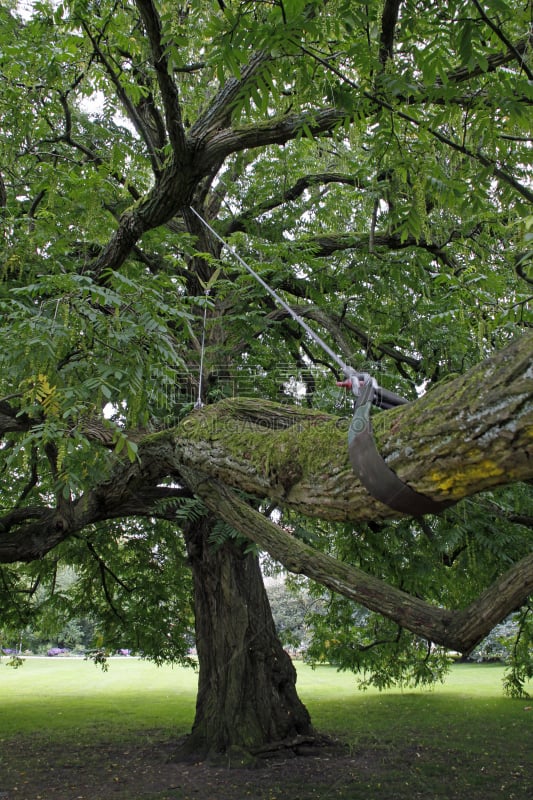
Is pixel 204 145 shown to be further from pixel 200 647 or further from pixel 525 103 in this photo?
pixel 200 647

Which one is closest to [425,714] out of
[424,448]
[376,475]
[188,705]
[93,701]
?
[188,705]

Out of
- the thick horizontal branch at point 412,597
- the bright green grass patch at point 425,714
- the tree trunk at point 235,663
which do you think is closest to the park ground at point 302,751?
the bright green grass patch at point 425,714

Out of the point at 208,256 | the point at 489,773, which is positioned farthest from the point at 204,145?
the point at 489,773

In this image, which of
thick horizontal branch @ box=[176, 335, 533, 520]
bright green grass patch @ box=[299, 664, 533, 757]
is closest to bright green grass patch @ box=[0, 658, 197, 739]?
bright green grass patch @ box=[299, 664, 533, 757]

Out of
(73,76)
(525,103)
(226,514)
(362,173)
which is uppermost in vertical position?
(73,76)

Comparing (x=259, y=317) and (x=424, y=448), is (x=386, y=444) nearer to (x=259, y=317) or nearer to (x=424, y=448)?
(x=424, y=448)

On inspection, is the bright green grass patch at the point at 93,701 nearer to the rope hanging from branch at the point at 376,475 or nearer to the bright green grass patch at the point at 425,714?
the bright green grass patch at the point at 425,714

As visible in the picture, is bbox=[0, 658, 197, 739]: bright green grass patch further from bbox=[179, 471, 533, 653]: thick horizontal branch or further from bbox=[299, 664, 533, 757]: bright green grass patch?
bbox=[179, 471, 533, 653]: thick horizontal branch

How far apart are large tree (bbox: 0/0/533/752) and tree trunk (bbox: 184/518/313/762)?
30mm

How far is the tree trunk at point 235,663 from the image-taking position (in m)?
7.18

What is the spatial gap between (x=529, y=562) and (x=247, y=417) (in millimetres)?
1826

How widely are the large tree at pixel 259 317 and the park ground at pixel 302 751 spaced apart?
0.77m

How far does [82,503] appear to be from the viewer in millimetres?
6629

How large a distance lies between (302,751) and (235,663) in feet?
4.15
